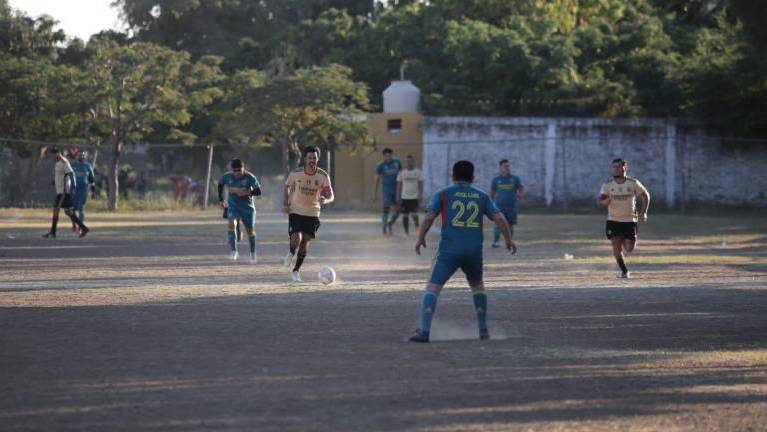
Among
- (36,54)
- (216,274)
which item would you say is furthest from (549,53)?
(216,274)

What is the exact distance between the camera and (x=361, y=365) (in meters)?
9.26

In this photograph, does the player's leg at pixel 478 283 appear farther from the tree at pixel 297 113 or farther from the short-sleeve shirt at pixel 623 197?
the tree at pixel 297 113

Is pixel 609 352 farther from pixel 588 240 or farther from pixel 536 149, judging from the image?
pixel 536 149

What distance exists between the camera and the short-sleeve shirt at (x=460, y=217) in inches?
417

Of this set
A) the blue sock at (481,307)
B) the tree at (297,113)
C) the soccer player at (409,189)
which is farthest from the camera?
the tree at (297,113)

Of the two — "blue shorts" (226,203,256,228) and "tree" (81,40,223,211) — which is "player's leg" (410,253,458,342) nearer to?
"blue shorts" (226,203,256,228)

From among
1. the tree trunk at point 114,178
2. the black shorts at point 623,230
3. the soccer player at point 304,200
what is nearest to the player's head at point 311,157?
the soccer player at point 304,200

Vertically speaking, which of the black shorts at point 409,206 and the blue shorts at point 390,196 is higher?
the blue shorts at point 390,196

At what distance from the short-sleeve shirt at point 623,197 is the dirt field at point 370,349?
965 mm

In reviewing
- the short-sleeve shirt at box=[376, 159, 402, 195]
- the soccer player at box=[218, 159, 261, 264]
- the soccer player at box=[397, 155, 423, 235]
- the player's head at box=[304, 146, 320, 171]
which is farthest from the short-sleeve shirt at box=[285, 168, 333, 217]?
the short-sleeve shirt at box=[376, 159, 402, 195]

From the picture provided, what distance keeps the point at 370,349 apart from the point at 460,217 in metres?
1.47

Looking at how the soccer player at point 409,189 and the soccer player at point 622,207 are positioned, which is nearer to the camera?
the soccer player at point 622,207

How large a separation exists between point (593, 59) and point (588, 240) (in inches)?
997

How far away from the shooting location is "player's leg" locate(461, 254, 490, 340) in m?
10.6
